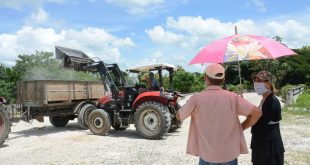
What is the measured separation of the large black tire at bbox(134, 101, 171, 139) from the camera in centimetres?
1209

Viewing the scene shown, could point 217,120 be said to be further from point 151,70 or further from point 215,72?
point 151,70

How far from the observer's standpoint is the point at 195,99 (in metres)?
4.41

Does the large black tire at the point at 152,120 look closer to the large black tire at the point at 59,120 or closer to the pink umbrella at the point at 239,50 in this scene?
the large black tire at the point at 59,120

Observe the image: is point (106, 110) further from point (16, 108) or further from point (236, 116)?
point (236, 116)

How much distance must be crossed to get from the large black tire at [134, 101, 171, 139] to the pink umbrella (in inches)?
251

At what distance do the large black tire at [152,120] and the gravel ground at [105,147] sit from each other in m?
0.26

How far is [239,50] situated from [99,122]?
8.29 metres

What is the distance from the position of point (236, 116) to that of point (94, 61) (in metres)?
10.2

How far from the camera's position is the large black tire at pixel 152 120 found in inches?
476

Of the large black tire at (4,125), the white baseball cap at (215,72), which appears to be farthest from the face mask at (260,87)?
the large black tire at (4,125)

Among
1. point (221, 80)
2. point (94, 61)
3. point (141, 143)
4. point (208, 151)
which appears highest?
point (94, 61)

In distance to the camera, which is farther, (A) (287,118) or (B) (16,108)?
(A) (287,118)

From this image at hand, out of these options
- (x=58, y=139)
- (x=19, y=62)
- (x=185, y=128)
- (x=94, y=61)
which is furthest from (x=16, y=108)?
(x=19, y=62)

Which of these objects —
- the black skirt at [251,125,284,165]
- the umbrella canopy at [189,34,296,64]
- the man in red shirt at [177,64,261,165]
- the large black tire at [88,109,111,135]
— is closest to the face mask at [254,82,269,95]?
the black skirt at [251,125,284,165]
